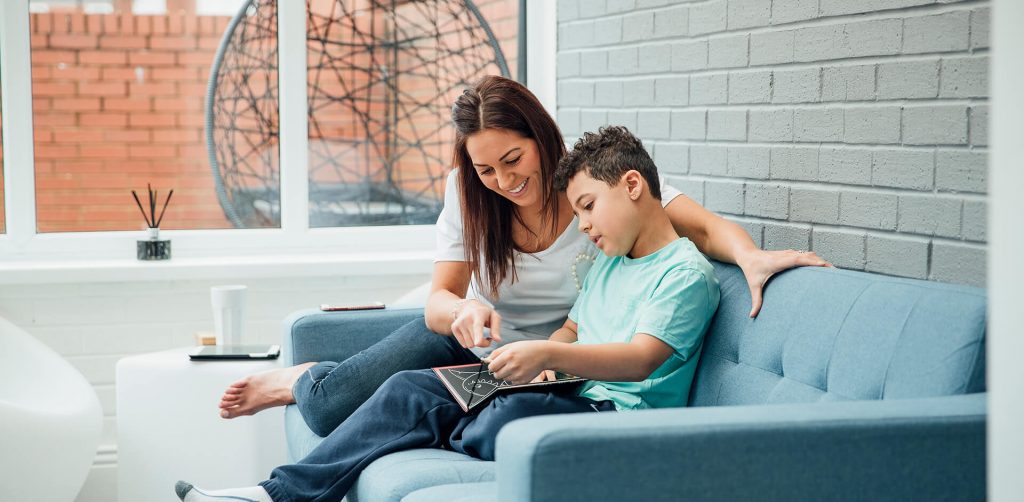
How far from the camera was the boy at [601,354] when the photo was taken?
6.24 feet

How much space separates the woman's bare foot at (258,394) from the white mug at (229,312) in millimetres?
478

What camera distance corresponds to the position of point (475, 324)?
2027 millimetres

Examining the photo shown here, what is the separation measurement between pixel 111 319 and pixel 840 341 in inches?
96.8

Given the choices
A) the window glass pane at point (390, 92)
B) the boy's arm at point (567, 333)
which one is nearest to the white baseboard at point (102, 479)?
the window glass pane at point (390, 92)

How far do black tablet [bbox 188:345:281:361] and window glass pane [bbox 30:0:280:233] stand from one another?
0.82 m

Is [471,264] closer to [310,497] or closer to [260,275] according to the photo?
[310,497]

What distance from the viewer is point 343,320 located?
2670 millimetres

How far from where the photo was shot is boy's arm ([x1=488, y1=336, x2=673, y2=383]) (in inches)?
69.7

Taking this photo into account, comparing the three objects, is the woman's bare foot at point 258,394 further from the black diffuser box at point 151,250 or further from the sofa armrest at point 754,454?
the sofa armrest at point 754,454

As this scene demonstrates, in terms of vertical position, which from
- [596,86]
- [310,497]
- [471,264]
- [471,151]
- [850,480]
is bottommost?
[310,497]

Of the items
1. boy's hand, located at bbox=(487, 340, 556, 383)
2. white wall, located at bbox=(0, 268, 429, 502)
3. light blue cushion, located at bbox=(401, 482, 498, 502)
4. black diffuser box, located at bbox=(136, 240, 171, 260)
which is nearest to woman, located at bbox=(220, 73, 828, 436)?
boy's hand, located at bbox=(487, 340, 556, 383)

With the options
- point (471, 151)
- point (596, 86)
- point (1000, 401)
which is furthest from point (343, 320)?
point (1000, 401)

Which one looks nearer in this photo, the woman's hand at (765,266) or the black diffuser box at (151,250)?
the woman's hand at (765,266)

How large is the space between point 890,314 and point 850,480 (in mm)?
360
